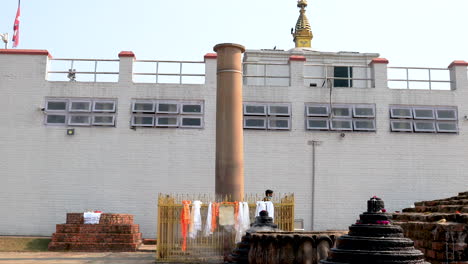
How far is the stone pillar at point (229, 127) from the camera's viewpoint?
15078 mm

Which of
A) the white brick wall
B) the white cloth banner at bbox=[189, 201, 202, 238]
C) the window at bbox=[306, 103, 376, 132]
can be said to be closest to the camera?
the white cloth banner at bbox=[189, 201, 202, 238]

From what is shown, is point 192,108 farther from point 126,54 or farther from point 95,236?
point 95,236

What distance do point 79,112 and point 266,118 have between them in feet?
24.0

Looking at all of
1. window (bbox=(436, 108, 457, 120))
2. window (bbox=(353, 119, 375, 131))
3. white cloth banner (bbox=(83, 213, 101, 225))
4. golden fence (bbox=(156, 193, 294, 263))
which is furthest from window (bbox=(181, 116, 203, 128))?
window (bbox=(436, 108, 457, 120))

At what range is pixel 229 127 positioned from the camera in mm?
15305

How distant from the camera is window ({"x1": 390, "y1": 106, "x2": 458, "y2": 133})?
20.8 metres

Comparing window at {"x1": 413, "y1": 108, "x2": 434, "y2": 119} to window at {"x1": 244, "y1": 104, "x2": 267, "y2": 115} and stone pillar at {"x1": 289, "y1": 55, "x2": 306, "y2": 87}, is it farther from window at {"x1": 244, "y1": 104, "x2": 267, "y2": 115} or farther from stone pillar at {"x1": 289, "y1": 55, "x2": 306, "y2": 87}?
window at {"x1": 244, "y1": 104, "x2": 267, "y2": 115}

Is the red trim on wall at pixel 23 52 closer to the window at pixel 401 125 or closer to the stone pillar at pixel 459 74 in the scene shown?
the window at pixel 401 125

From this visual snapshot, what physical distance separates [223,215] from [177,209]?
1211 mm

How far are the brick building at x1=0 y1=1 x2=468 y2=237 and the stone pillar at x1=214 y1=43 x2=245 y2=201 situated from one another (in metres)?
4.91

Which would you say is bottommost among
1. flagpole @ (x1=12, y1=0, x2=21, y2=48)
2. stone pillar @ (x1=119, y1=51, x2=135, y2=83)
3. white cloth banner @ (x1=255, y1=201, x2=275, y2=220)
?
white cloth banner @ (x1=255, y1=201, x2=275, y2=220)

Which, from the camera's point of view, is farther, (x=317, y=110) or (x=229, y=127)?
(x=317, y=110)

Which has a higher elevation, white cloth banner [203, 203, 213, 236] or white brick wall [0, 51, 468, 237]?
white brick wall [0, 51, 468, 237]

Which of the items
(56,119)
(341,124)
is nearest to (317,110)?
(341,124)
